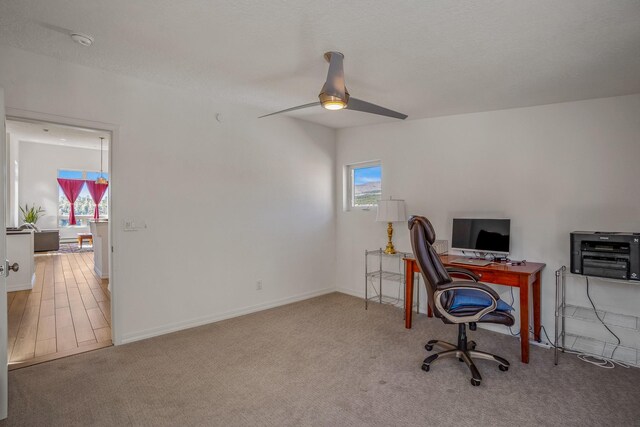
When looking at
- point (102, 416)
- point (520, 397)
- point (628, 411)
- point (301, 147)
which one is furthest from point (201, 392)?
point (301, 147)

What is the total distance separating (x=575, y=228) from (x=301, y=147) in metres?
3.28

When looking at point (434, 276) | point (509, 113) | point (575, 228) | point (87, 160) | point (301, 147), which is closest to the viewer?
point (434, 276)

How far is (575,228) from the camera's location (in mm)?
3178

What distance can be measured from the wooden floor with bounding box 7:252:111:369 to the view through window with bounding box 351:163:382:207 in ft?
11.6

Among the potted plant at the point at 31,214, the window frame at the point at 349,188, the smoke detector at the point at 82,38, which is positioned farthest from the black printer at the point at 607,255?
the potted plant at the point at 31,214

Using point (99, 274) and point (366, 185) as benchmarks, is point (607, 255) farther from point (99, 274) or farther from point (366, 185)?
point (99, 274)

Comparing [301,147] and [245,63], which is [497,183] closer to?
[301,147]

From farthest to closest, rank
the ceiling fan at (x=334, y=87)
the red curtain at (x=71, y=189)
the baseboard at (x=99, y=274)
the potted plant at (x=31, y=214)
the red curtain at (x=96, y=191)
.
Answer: the red curtain at (x=96, y=191) < the red curtain at (x=71, y=189) < the potted plant at (x=31, y=214) < the baseboard at (x=99, y=274) < the ceiling fan at (x=334, y=87)

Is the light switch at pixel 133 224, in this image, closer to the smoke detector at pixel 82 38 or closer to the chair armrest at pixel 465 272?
the smoke detector at pixel 82 38

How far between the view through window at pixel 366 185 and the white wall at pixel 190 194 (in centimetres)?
63

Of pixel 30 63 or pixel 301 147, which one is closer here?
pixel 30 63

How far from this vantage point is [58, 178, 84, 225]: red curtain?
9.77 metres

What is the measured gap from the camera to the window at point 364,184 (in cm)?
479

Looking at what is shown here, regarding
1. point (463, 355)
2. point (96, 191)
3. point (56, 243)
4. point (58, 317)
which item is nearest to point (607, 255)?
point (463, 355)
